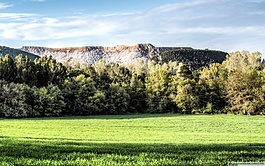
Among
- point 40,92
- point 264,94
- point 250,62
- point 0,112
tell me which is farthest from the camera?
point 250,62

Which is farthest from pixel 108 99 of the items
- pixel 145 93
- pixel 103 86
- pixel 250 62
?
pixel 250 62

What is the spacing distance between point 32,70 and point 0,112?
1754cm

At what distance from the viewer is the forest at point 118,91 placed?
270 feet

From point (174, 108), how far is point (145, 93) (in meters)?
8.76

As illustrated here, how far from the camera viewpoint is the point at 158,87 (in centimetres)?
10012

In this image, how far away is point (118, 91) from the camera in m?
94.7

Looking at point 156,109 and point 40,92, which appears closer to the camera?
point 40,92

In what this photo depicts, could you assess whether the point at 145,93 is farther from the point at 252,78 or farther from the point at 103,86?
the point at 252,78

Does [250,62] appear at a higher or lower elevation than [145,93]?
higher

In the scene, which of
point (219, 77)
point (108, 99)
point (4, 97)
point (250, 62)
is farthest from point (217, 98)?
point (250, 62)

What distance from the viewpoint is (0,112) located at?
248 feet

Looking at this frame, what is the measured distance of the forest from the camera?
8225cm

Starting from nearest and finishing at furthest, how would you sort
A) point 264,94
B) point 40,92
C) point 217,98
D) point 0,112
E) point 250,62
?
point 0,112 → point 40,92 → point 264,94 → point 217,98 → point 250,62

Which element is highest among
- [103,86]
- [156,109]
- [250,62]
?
[250,62]
